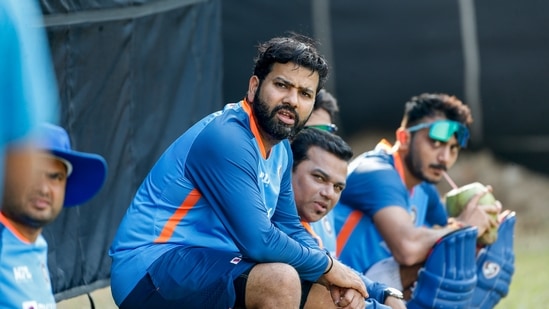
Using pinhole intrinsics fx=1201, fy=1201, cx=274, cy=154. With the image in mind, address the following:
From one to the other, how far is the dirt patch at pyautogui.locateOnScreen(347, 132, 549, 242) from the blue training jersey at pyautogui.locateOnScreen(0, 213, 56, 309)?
23.7 feet

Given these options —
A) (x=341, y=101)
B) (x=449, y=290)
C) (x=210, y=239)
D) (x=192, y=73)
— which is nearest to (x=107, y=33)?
(x=192, y=73)

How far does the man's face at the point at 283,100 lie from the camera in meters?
4.65

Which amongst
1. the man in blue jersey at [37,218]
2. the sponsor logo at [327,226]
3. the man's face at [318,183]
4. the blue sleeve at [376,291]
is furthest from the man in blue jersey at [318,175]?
the man in blue jersey at [37,218]

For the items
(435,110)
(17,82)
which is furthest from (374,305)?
(17,82)

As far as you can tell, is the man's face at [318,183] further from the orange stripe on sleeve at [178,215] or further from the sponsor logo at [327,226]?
the orange stripe on sleeve at [178,215]

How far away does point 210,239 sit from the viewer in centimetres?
459

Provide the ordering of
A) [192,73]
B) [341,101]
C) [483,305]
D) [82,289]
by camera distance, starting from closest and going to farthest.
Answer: [82,289] → [483,305] → [192,73] → [341,101]

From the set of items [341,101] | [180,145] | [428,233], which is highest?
[180,145]

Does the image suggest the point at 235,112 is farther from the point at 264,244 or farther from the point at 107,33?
the point at 107,33

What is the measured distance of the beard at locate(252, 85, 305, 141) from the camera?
463cm

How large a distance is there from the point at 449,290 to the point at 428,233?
301 millimetres

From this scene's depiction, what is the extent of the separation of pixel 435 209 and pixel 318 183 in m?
1.51

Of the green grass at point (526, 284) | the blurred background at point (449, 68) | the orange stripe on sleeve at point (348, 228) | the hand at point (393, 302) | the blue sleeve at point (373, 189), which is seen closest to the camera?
the hand at point (393, 302)

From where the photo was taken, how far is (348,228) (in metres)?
6.27
